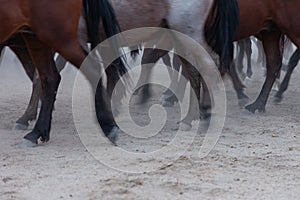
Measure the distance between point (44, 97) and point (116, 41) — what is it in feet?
2.53

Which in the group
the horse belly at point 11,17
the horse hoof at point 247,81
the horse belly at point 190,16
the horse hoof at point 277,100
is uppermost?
the horse belly at point 11,17

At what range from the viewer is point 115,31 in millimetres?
5961

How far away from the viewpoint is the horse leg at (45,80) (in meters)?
5.94

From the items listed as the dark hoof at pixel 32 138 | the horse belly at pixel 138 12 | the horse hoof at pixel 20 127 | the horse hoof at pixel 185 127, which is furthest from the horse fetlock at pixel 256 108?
the dark hoof at pixel 32 138

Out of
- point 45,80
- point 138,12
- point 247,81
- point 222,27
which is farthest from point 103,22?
point 247,81

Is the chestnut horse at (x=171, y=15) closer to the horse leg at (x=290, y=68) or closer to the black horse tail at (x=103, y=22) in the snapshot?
the black horse tail at (x=103, y=22)

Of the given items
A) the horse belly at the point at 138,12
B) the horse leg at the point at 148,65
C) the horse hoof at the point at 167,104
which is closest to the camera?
the horse belly at the point at 138,12

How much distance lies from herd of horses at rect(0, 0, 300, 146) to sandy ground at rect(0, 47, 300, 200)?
0.35m

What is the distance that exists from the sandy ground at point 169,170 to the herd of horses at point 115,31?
0.35 m

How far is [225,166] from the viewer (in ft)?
16.8

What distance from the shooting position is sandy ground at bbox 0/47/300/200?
440 cm

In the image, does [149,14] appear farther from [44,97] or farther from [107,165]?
[107,165]

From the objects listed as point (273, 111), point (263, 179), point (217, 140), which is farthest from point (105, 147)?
point (273, 111)

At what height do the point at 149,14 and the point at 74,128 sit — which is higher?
the point at 149,14
